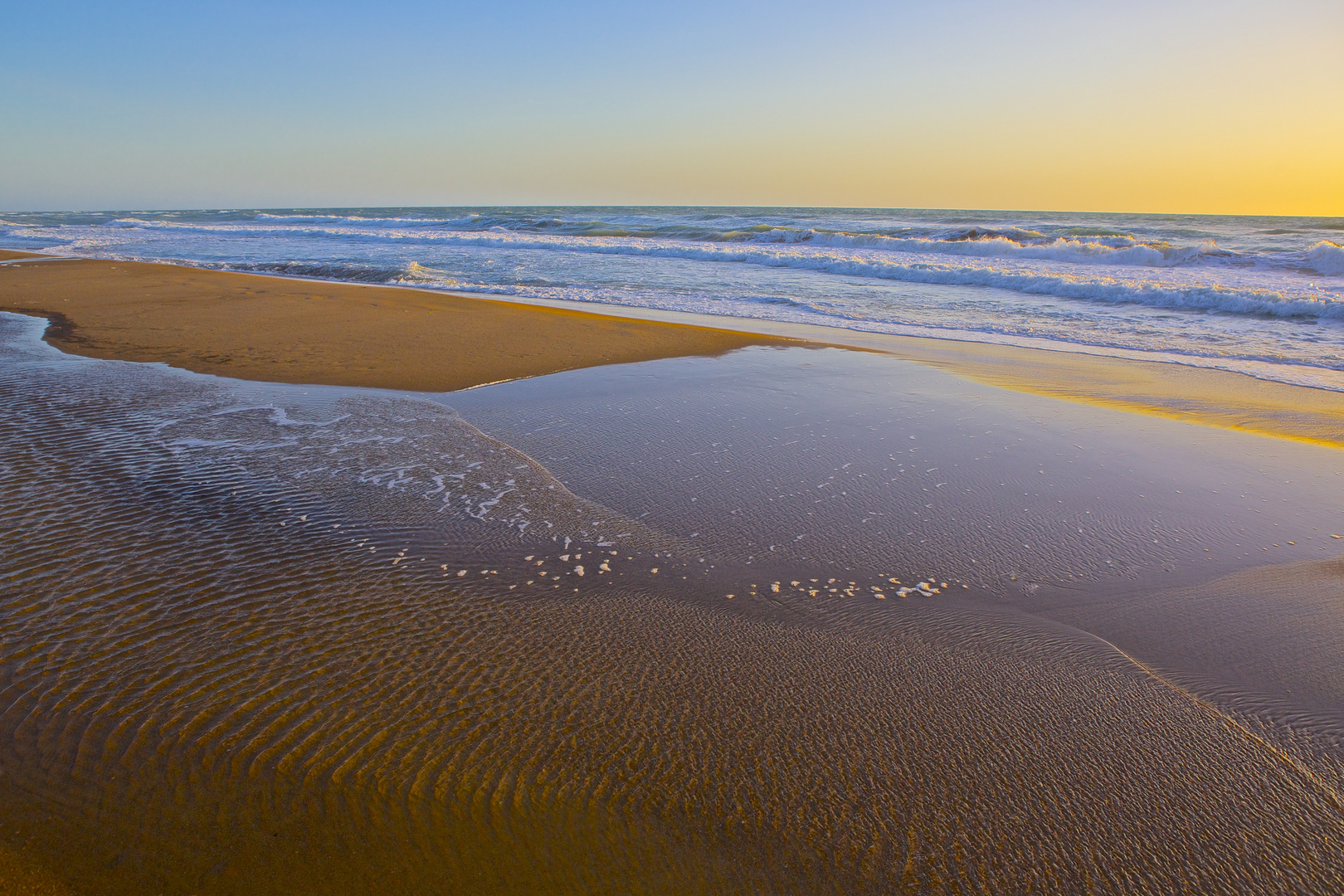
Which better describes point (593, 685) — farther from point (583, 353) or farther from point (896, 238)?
point (896, 238)

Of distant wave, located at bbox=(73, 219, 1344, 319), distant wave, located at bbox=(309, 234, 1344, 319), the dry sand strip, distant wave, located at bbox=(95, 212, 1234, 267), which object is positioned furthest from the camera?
distant wave, located at bbox=(95, 212, 1234, 267)

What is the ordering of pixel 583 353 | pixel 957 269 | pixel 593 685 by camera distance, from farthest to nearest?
pixel 957 269 < pixel 583 353 < pixel 593 685

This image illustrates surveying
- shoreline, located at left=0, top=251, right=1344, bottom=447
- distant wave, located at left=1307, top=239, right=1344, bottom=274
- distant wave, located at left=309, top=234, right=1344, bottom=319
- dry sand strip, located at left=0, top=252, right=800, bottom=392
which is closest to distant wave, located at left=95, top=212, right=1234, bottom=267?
distant wave, located at left=1307, top=239, right=1344, bottom=274

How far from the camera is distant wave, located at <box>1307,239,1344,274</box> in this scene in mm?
18812

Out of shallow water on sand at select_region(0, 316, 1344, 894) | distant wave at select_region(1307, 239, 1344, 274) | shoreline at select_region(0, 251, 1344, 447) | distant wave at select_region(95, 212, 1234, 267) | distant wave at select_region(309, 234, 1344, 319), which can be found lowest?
shallow water on sand at select_region(0, 316, 1344, 894)

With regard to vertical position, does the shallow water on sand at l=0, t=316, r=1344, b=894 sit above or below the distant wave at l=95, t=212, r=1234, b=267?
below

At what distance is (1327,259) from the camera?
753 inches

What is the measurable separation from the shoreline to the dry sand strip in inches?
1.2

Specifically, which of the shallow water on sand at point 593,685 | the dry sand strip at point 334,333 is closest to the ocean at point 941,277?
the dry sand strip at point 334,333

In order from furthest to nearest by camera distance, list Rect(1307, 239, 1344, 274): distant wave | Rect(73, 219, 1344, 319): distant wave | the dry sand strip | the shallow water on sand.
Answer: Rect(1307, 239, 1344, 274): distant wave
Rect(73, 219, 1344, 319): distant wave
the dry sand strip
the shallow water on sand

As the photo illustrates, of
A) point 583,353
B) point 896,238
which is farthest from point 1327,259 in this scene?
point 583,353

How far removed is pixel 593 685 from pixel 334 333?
737 cm

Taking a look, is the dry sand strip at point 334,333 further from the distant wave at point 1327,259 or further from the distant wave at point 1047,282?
the distant wave at point 1327,259

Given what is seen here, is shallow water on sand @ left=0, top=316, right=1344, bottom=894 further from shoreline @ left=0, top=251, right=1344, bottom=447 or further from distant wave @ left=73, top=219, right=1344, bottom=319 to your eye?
distant wave @ left=73, top=219, right=1344, bottom=319
